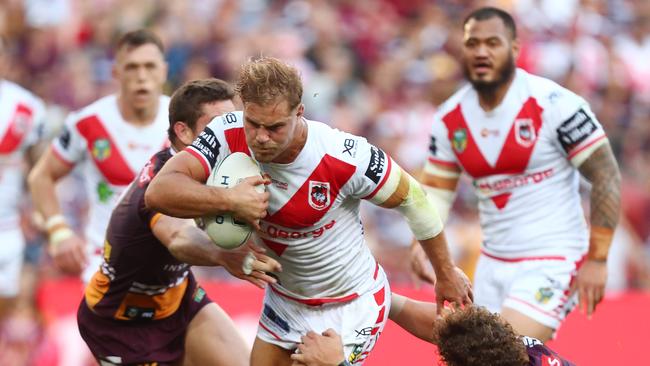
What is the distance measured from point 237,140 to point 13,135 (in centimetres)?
473

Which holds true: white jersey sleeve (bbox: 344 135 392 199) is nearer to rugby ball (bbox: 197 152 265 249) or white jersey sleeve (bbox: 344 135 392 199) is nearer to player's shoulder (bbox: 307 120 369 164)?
player's shoulder (bbox: 307 120 369 164)

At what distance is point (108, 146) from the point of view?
8453mm

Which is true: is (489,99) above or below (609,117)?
above

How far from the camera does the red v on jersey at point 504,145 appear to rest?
23.6 feet

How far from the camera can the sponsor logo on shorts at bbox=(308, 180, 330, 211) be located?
18.2 ft

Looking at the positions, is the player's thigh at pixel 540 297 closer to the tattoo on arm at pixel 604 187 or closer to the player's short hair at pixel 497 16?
the tattoo on arm at pixel 604 187

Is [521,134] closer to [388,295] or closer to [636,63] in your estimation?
[388,295]

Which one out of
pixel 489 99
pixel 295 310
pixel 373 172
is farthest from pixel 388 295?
pixel 489 99

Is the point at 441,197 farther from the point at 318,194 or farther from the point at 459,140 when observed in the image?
the point at 318,194

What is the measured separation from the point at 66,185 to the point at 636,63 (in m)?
6.43

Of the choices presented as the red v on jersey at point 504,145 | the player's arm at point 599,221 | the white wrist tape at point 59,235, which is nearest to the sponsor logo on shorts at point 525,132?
the red v on jersey at point 504,145

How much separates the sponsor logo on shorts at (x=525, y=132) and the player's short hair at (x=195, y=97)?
1.95 m

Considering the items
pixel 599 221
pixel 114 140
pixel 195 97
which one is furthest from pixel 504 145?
pixel 114 140

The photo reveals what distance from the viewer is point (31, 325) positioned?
10375mm
